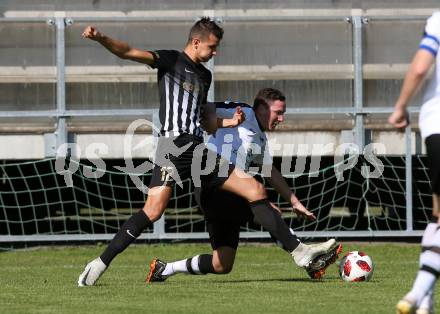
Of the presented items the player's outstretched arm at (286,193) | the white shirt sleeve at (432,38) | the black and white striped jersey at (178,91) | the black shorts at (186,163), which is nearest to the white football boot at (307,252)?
the player's outstretched arm at (286,193)

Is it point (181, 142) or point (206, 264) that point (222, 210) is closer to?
point (206, 264)

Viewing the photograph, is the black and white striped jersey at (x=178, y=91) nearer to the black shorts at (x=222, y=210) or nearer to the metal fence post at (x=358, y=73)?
the black shorts at (x=222, y=210)

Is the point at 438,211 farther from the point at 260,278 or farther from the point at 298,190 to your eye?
the point at 298,190

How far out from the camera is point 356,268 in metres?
8.64

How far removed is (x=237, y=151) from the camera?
8617 mm

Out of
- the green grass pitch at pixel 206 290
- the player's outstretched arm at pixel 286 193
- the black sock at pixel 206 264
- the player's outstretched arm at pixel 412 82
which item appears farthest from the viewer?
the black sock at pixel 206 264

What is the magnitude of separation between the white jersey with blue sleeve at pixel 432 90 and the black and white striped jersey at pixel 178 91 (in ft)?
8.30

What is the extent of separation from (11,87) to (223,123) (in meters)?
6.21

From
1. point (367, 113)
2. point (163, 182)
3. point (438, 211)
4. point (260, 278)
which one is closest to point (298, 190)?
point (367, 113)

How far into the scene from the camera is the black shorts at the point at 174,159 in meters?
8.27

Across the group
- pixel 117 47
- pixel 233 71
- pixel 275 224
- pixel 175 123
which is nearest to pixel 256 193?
pixel 275 224

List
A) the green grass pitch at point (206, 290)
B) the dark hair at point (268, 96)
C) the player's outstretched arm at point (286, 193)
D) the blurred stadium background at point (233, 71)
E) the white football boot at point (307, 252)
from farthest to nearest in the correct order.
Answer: the blurred stadium background at point (233, 71)
the dark hair at point (268, 96)
the player's outstretched arm at point (286, 193)
the white football boot at point (307, 252)
the green grass pitch at point (206, 290)

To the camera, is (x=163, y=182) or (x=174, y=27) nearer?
(x=163, y=182)

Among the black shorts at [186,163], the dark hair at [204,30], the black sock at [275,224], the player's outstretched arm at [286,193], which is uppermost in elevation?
the dark hair at [204,30]
